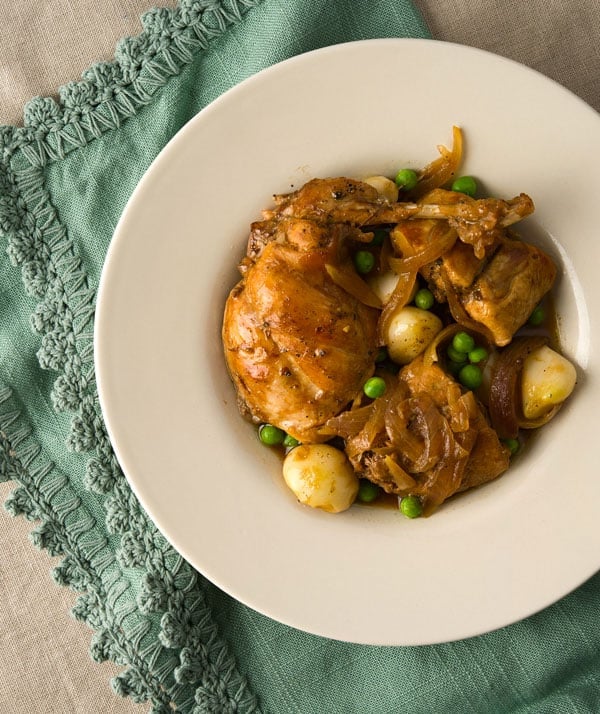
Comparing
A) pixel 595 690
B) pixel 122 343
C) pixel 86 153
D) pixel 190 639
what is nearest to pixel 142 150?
pixel 86 153

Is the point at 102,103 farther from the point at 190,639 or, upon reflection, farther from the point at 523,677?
the point at 523,677

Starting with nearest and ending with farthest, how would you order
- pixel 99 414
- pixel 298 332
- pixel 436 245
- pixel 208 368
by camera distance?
pixel 298 332, pixel 436 245, pixel 208 368, pixel 99 414

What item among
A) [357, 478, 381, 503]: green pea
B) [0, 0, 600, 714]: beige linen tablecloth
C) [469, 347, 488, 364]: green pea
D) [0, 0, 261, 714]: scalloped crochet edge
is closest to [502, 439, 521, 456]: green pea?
[469, 347, 488, 364]: green pea

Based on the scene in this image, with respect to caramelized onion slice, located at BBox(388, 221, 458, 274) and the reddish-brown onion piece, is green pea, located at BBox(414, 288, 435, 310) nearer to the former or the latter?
caramelized onion slice, located at BBox(388, 221, 458, 274)

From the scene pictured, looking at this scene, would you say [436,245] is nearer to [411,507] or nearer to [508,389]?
[508,389]

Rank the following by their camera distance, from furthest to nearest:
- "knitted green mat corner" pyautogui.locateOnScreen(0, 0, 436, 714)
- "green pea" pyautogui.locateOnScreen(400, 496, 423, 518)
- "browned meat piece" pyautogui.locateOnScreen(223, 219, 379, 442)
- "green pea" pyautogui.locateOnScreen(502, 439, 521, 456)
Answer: "knitted green mat corner" pyautogui.locateOnScreen(0, 0, 436, 714) < "green pea" pyautogui.locateOnScreen(502, 439, 521, 456) < "green pea" pyautogui.locateOnScreen(400, 496, 423, 518) < "browned meat piece" pyautogui.locateOnScreen(223, 219, 379, 442)

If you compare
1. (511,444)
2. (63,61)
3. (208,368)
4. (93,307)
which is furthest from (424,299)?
(63,61)
